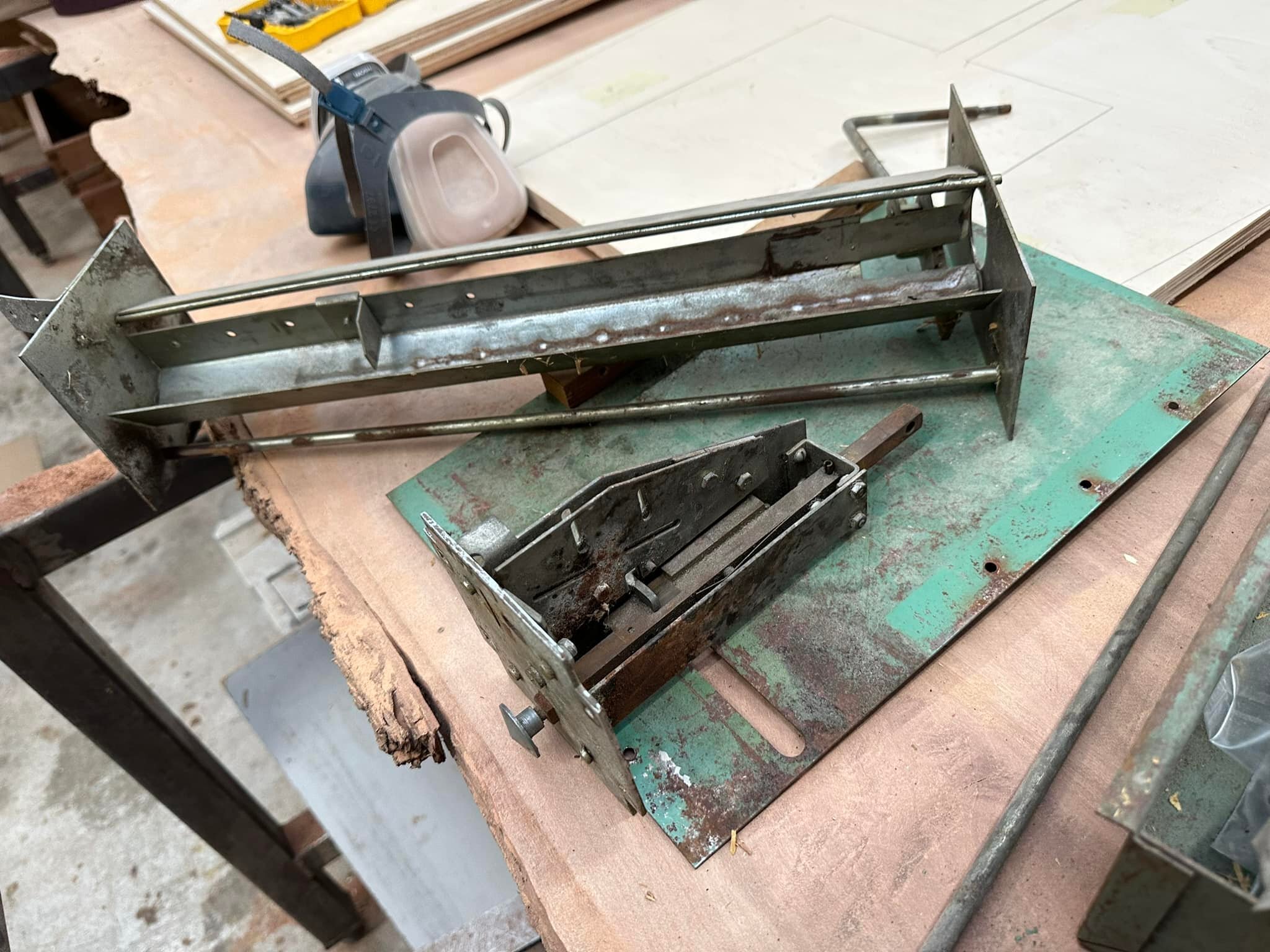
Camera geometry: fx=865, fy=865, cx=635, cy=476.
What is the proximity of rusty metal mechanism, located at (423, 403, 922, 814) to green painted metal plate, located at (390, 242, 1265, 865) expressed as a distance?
0.16 ft

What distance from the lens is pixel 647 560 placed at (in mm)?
1023

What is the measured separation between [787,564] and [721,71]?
1.45m

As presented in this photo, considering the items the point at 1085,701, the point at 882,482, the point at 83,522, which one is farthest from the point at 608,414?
the point at 83,522

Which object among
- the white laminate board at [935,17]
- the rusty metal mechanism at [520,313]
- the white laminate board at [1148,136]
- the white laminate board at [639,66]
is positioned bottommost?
the white laminate board at [1148,136]

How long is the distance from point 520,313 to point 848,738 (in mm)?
758

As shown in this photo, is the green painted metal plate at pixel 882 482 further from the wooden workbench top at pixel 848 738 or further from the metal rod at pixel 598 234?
the metal rod at pixel 598 234

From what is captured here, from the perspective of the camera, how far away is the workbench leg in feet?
4.30

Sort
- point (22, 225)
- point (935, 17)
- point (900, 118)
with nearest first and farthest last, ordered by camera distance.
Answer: point (900, 118), point (935, 17), point (22, 225)

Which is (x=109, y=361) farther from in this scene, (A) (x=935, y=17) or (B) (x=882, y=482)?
(A) (x=935, y=17)

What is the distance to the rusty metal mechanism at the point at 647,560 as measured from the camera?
2.97 ft

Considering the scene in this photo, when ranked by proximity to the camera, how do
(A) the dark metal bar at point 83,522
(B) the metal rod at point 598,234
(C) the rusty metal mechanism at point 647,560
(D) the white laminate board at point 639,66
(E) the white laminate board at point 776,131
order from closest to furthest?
(C) the rusty metal mechanism at point 647,560 < (B) the metal rod at point 598,234 < (A) the dark metal bar at point 83,522 < (E) the white laminate board at point 776,131 < (D) the white laminate board at point 639,66

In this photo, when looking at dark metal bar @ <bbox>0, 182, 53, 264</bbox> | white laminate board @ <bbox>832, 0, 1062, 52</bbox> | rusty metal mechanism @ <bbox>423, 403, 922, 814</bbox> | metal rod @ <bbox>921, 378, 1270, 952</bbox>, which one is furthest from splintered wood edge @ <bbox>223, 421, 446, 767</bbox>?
dark metal bar @ <bbox>0, 182, 53, 264</bbox>

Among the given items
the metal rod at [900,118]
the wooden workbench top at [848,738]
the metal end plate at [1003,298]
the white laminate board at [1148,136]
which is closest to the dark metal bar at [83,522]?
the wooden workbench top at [848,738]

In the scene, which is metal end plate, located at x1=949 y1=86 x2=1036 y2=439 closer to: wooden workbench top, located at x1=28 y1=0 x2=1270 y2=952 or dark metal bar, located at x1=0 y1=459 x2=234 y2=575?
wooden workbench top, located at x1=28 y1=0 x2=1270 y2=952
